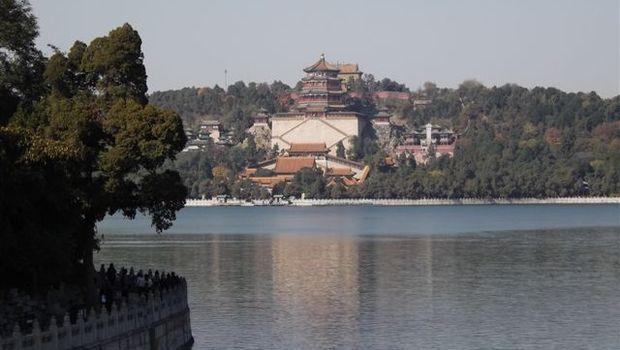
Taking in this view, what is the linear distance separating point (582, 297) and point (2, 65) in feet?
81.5

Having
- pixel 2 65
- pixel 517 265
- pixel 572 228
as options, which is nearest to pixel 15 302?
pixel 2 65

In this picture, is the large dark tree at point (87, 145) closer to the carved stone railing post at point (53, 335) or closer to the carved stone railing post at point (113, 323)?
the carved stone railing post at point (113, 323)

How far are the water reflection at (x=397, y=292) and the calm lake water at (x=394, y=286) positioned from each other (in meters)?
0.06

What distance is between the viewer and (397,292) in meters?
56.2

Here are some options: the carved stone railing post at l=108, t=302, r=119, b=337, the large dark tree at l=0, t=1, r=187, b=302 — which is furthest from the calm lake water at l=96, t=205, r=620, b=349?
the carved stone railing post at l=108, t=302, r=119, b=337

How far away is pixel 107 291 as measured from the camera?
119ft

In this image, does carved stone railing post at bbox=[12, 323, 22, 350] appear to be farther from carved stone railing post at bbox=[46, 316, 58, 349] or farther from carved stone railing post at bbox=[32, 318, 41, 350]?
carved stone railing post at bbox=[46, 316, 58, 349]

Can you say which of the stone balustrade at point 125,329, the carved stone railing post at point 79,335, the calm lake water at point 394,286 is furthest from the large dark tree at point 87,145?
the calm lake water at point 394,286

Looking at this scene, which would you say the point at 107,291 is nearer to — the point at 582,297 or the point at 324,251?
the point at 582,297

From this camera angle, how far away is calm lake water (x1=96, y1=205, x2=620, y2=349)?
141 ft

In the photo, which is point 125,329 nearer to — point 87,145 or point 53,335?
point 53,335

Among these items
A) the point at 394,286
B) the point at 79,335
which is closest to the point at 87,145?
the point at 79,335

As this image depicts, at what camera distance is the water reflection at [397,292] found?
4291 centimetres

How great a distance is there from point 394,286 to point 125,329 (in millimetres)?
28575
